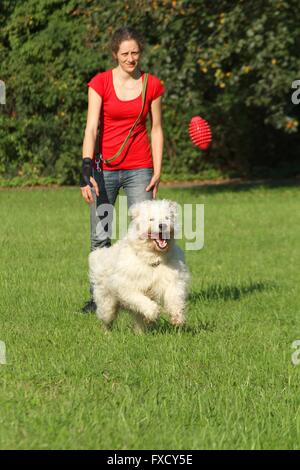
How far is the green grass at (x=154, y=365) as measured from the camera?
4.77 m

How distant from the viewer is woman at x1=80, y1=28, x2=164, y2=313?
8023mm

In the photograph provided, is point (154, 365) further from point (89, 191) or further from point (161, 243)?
point (89, 191)

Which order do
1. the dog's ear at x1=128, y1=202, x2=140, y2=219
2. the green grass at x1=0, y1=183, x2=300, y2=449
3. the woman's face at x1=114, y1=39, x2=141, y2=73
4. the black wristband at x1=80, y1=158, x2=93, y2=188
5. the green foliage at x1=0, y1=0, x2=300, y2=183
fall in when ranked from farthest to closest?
the green foliage at x1=0, y1=0, x2=300, y2=183 < the black wristband at x1=80, y1=158, x2=93, y2=188 < the woman's face at x1=114, y1=39, x2=141, y2=73 < the dog's ear at x1=128, y1=202, x2=140, y2=219 < the green grass at x1=0, y1=183, x2=300, y2=449

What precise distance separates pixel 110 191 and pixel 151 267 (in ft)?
3.91

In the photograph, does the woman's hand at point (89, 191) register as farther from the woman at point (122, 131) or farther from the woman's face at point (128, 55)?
the woman's face at point (128, 55)

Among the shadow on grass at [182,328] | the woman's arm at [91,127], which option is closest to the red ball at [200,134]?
the woman's arm at [91,127]

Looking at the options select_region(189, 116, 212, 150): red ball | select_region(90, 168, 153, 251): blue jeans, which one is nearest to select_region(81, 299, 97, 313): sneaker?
select_region(90, 168, 153, 251): blue jeans

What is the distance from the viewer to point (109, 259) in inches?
309

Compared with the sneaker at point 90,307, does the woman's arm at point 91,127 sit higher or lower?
higher

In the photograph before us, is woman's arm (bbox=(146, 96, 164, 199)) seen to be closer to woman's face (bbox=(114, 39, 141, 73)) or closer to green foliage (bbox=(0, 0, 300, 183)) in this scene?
woman's face (bbox=(114, 39, 141, 73))

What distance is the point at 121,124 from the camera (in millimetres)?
8188

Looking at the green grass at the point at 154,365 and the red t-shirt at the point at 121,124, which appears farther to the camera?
the red t-shirt at the point at 121,124

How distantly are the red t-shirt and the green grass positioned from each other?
4.71 feet

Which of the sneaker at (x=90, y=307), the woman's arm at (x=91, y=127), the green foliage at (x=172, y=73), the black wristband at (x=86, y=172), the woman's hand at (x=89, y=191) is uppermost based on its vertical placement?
the green foliage at (x=172, y=73)
